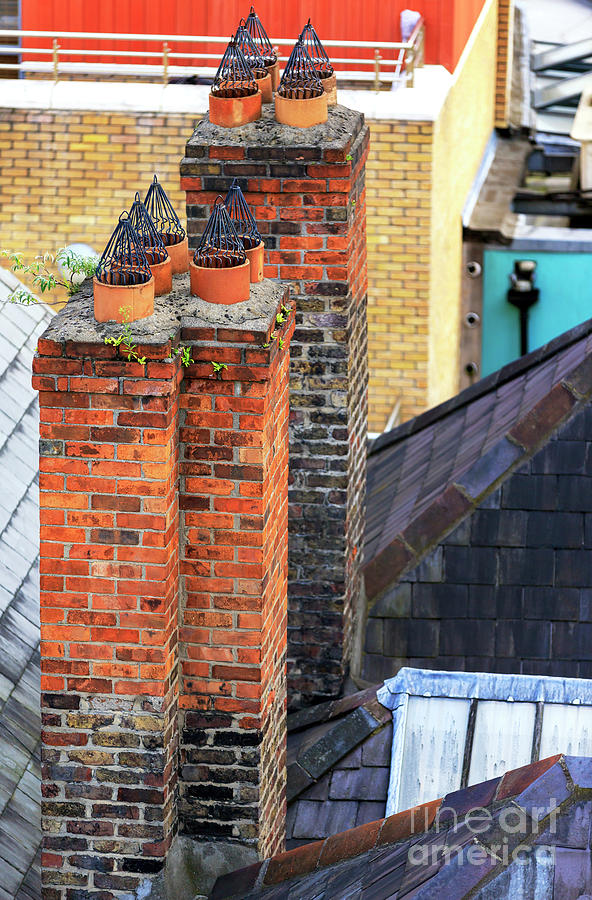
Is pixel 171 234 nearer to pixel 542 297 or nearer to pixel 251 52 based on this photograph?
pixel 251 52

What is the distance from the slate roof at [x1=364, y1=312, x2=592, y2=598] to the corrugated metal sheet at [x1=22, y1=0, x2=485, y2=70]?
330 inches

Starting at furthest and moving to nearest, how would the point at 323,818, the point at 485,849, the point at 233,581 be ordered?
the point at 323,818
the point at 233,581
the point at 485,849

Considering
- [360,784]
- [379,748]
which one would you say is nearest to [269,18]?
[379,748]

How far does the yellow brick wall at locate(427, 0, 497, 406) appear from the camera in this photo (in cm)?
1678

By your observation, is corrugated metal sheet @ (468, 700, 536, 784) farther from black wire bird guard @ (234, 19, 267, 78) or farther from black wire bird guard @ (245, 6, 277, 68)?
black wire bird guard @ (245, 6, 277, 68)

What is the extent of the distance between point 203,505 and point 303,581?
7.51ft

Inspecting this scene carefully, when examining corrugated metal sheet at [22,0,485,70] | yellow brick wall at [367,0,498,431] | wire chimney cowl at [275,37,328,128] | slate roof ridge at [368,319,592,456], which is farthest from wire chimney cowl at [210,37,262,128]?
corrugated metal sheet at [22,0,485,70]

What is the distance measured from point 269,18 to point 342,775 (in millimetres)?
12621

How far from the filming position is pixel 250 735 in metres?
5.44

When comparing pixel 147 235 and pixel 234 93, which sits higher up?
pixel 234 93

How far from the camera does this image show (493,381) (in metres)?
9.92

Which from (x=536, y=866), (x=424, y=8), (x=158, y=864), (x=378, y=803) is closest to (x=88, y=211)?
(x=424, y=8)

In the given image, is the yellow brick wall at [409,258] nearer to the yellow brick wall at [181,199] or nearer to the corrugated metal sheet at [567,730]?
the yellow brick wall at [181,199]

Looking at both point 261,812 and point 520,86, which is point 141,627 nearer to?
point 261,812
